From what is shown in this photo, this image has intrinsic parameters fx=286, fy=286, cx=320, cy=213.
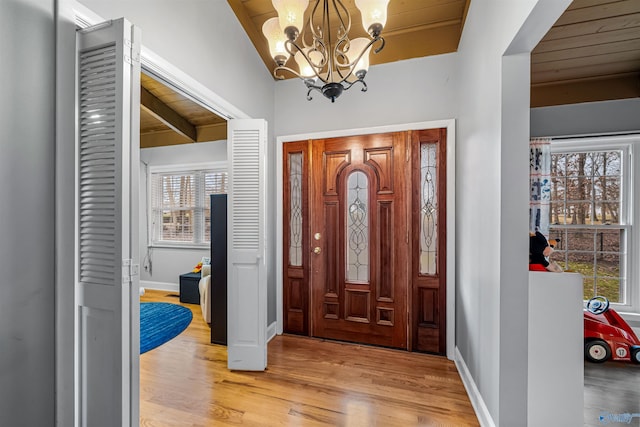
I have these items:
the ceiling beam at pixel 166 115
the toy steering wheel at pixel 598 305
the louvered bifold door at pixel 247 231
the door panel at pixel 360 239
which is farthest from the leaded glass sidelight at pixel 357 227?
the ceiling beam at pixel 166 115

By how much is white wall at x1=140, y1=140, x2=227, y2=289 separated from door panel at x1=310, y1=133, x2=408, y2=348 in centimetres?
243

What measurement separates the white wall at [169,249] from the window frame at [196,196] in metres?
0.05

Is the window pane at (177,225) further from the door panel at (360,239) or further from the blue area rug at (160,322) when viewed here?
the door panel at (360,239)

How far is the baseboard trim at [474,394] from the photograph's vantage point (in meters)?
1.63

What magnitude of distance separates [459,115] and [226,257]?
2420 mm

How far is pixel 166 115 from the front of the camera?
12.9ft

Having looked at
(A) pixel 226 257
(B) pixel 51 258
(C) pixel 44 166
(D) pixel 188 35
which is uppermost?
(D) pixel 188 35

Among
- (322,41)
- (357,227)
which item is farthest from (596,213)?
(322,41)

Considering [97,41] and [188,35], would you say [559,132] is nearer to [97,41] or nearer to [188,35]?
[188,35]

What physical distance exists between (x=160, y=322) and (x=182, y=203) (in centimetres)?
214

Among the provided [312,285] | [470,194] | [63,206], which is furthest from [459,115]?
[63,206]

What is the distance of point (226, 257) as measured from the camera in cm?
261

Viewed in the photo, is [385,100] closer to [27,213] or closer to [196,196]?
[27,213]

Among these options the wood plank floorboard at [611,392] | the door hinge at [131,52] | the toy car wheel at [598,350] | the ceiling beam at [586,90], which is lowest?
the wood plank floorboard at [611,392]
